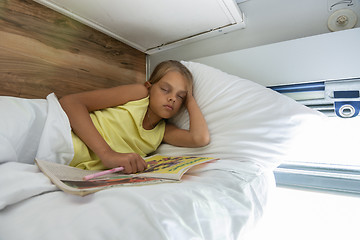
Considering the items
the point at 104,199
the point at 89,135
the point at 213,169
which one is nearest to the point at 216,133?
the point at 213,169

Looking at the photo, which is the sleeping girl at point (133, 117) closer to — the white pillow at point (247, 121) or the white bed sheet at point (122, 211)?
the white pillow at point (247, 121)

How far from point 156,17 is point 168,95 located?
1.41ft

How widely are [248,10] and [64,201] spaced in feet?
3.92

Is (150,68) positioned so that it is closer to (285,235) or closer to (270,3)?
(270,3)

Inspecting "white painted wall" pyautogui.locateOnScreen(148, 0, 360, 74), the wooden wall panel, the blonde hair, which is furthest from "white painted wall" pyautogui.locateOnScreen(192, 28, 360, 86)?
Result: the wooden wall panel

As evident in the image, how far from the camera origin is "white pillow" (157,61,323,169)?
0.71 metres

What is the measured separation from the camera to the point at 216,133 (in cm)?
79

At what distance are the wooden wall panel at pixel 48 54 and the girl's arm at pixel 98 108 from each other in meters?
0.30

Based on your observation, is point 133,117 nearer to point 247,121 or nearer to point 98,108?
point 98,108

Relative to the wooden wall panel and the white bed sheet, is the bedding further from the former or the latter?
the wooden wall panel

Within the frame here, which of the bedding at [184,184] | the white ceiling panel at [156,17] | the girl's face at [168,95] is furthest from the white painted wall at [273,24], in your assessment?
the girl's face at [168,95]

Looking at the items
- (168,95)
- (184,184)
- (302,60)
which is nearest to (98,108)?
(168,95)

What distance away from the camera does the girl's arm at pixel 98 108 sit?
1.89ft

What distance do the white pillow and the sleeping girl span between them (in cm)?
4
